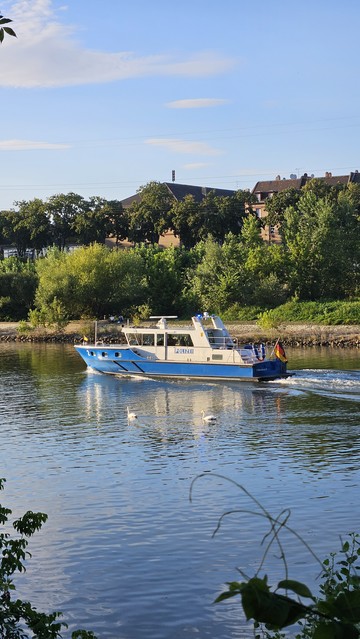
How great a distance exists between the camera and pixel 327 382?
52031mm

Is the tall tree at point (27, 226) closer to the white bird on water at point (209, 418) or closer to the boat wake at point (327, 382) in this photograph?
the boat wake at point (327, 382)

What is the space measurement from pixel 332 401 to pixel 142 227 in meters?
86.0

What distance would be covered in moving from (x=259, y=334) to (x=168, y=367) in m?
29.4

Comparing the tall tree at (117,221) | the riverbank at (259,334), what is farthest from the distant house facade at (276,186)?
the riverbank at (259,334)

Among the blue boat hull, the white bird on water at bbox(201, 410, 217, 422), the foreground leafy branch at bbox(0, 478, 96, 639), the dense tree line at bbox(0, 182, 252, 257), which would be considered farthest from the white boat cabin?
the dense tree line at bbox(0, 182, 252, 257)

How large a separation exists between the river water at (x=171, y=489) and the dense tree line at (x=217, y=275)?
44433mm

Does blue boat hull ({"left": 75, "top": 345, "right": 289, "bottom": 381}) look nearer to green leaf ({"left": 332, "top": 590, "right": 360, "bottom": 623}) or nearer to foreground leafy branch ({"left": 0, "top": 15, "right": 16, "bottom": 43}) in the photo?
foreground leafy branch ({"left": 0, "top": 15, "right": 16, "bottom": 43})

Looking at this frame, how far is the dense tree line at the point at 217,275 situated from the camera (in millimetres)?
98875

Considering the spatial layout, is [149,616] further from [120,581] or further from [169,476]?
[169,476]

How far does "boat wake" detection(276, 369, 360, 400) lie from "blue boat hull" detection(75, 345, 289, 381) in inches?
48.7

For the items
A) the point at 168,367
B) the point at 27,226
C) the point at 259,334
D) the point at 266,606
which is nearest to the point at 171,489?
the point at 266,606

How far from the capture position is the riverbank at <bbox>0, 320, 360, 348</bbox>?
276ft

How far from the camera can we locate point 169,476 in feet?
99.7

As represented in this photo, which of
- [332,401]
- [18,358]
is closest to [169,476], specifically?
[332,401]
